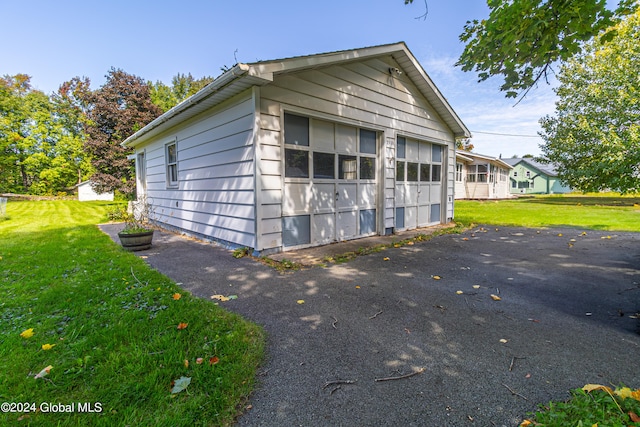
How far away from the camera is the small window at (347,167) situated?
6.12m

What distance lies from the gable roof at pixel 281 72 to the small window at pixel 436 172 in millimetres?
1427

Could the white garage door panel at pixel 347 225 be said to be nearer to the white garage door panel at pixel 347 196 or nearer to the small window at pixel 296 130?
the white garage door panel at pixel 347 196

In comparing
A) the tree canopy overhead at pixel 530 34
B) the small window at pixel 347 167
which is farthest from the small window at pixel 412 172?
the tree canopy overhead at pixel 530 34

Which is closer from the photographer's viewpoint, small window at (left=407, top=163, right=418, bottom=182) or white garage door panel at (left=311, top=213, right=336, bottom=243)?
white garage door panel at (left=311, top=213, right=336, bottom=243)

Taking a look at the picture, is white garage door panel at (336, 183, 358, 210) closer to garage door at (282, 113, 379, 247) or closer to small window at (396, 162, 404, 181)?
garage door at (282, 113, 379, 247)

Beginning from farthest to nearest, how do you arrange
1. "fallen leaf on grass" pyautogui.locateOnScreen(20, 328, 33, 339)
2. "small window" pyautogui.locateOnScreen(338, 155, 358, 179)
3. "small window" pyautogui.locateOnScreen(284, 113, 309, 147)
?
"small window" pyautogui.locateOnScreen(338, 155, 358, 179) → "small window" pyautogui.locateOnScreen(284, 113, 309, 147) → "fallen leaf on grass" pyautogui.locateOnScreen(20, 328, 33, 339)

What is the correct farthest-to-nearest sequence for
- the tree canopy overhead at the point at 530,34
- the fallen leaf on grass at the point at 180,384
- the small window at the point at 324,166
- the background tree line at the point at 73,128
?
the background tree line at the point at 73,128 < the small window at the point at 324,166 < the tree canopy overhead at the point at 530,34 < the fallen leaf on grass at the point at 180,384

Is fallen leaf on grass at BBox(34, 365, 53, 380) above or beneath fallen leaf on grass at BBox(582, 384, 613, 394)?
above

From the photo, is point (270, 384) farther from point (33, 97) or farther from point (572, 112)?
point (33, 97)

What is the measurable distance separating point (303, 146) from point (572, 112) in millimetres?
20209

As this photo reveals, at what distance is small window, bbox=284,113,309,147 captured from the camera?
17.1 ft

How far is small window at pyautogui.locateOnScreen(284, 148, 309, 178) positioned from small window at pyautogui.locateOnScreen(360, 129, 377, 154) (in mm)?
1720

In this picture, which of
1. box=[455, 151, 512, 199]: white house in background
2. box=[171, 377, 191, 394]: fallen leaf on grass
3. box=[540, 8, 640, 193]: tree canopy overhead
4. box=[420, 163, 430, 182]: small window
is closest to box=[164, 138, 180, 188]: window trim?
box=[420, 163, 430, 182]: small window

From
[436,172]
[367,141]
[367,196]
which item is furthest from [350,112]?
[436,172]
